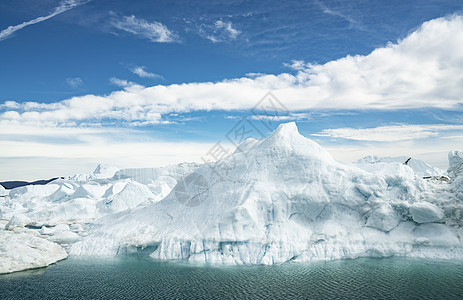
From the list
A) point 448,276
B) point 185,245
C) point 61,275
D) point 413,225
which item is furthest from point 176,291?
point 413,225

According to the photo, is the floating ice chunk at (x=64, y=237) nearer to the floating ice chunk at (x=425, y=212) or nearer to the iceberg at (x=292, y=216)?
the iceberg at (x=292, y=216)

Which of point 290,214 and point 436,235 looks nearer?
point 436,235

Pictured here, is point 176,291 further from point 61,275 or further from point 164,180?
point 164,180

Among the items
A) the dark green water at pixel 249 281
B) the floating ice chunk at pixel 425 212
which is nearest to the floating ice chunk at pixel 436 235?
the floating ice chunk at pixel 425 212

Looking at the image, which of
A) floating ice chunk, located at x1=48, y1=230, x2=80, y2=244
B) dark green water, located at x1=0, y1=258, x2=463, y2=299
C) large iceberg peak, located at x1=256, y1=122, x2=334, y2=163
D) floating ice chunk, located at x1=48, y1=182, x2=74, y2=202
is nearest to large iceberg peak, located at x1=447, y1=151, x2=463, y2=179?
dark green water, located at x1=0, y1=258, x2=463, y2=299

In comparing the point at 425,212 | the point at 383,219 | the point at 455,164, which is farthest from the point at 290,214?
the point at 455,164

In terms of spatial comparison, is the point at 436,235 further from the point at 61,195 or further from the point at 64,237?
the point at 61,195
